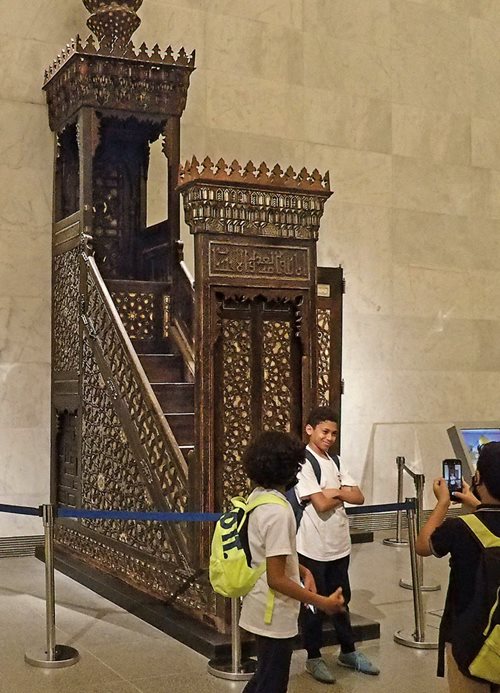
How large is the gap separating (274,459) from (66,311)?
465 centimetres

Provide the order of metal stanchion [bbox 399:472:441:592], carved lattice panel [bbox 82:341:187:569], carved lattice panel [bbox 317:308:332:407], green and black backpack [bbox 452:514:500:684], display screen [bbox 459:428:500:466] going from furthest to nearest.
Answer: carved lattice panel [bbox 317:308:332:407] → display screen [bbox 459:428:500:466] → carved lattice panel [bbox 82:341:187:569] → metal stanchion [bbox 399:472:441:592] → green and black backpack [bbox 452:514:500:684]

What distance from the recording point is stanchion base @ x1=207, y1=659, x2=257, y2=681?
480 cm

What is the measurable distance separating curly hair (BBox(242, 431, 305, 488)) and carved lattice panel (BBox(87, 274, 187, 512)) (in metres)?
2.14

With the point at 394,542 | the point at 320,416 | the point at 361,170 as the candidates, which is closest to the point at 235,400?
the point at 320,416

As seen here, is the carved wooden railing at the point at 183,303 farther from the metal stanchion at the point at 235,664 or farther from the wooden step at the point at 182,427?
the metal stanchion at the point at 235,664

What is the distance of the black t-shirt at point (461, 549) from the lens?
313 centimetres

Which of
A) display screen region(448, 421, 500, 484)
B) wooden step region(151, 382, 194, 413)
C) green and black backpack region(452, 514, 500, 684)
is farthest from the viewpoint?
display screen region(448, 421, 500, 484)

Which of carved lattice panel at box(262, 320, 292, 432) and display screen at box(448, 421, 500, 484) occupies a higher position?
carved lattice panel at box(262, 320, 292, 432)

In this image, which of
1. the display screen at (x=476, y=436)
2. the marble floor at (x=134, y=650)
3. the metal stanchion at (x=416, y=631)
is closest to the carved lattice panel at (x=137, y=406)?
the marble floor at (x=134, y=650)

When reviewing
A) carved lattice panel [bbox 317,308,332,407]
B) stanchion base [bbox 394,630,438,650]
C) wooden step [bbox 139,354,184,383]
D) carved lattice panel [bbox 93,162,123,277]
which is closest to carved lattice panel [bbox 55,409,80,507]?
wooden step [bbox 139,354,184,383]

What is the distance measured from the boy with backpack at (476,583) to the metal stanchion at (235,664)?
1780 mm

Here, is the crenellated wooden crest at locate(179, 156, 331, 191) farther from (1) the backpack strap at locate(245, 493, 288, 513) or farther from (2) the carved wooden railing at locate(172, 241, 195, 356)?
(1) the backpack strap at locate(245, 493, 288, 513)

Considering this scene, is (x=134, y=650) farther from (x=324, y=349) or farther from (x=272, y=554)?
(x=324, y=349)

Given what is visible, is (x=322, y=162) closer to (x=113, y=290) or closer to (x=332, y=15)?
(x=332, y=15)
